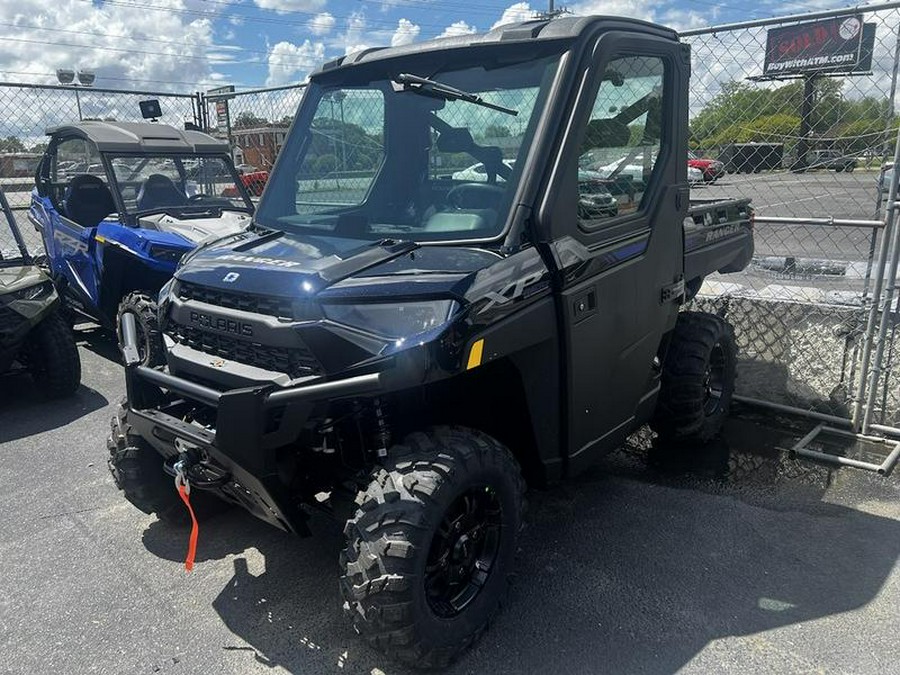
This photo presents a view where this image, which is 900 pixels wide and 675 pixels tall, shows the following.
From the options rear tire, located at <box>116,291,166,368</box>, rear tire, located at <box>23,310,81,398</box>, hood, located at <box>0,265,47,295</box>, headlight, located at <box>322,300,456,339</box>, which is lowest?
rear tire, located at <box>23,310,81,398</box>

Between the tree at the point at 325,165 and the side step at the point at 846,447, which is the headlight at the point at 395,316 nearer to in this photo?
the tree at the point at 325,165

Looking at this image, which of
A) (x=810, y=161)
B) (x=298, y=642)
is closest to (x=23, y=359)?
(x=298, y=642)

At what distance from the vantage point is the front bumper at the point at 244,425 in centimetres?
246

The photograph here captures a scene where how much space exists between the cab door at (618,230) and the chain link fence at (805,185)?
104 centimetres

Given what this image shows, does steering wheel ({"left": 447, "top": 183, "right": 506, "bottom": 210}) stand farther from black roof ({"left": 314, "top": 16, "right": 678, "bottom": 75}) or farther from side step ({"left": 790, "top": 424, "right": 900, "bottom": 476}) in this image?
side step ({"left": 790, "top": 424, "right": 900, "bottom": 476})

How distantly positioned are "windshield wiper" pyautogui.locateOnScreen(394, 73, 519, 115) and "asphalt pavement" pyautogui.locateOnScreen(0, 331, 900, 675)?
2.13 meters

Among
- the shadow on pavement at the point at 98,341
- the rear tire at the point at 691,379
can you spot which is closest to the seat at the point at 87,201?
the shadow on pavement at the point at 98,341

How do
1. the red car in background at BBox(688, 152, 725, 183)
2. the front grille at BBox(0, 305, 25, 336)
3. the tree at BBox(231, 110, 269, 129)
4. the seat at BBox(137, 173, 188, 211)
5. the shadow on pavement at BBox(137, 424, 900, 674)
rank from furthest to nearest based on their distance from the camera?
the tree at BBox(231, 110, 269, 129) < the seat at BBox(137, 173, 188, 211) < the red car in background at BBox(688, 152, 725, 183) < the front grille at BBox(0, 305, 25, 336) < the shadow on pavement at BBox(137, 424, 900, 674)

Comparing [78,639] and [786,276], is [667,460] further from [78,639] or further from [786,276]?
[78,639]

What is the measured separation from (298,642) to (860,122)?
4.74m

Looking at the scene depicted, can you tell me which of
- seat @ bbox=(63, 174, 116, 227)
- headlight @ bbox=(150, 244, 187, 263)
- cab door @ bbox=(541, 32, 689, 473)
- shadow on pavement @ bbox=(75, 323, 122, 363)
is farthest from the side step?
seat @ bbox=(63, 174, 116, 227)

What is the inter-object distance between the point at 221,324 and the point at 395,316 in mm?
788

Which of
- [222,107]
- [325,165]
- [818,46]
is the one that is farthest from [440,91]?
[222,107]

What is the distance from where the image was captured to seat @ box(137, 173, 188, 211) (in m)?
6.77
